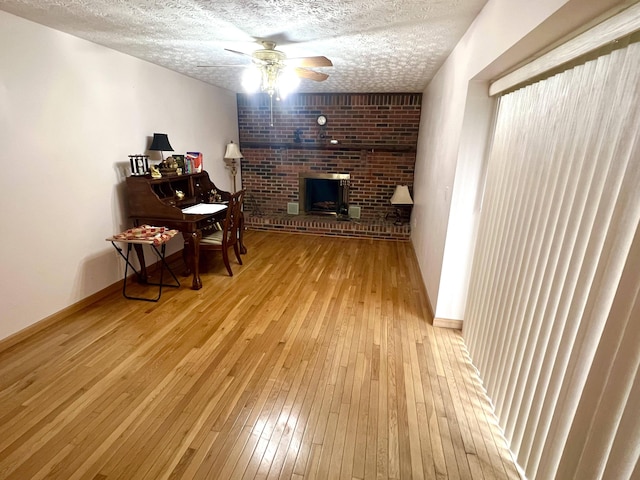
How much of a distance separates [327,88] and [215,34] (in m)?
2.46

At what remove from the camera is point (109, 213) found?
9.80 ft

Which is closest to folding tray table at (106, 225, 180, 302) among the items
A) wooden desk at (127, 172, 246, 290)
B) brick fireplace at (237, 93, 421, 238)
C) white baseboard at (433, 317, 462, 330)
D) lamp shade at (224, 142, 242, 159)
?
wooden desk at (127, 172, 246, 290)

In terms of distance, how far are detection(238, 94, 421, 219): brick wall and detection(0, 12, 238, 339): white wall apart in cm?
206

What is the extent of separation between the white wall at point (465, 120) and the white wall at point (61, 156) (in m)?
3.02

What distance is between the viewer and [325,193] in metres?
5.62

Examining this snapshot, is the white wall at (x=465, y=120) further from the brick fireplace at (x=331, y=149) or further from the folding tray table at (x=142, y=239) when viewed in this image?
the folding tray table at (x=142, y=239)

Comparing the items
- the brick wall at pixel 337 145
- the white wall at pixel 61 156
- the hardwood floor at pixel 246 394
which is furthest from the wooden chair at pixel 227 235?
the brick wall at pixel 337 145

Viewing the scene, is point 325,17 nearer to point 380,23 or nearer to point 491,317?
point 380,23

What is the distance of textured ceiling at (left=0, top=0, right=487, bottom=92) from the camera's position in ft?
5.96

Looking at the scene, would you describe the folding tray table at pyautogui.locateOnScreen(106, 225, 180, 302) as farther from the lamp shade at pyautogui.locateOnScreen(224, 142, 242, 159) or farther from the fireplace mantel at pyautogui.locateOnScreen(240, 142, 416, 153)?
the fireplace mantel at pyautogui.locateOnScreen(240, 142, 416, 153)

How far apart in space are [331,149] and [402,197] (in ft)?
4.69

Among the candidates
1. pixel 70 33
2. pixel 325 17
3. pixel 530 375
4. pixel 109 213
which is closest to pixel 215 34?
pixel 325 17

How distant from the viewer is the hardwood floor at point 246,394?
58.7 inches

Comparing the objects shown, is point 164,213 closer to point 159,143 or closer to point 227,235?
point 227,235
